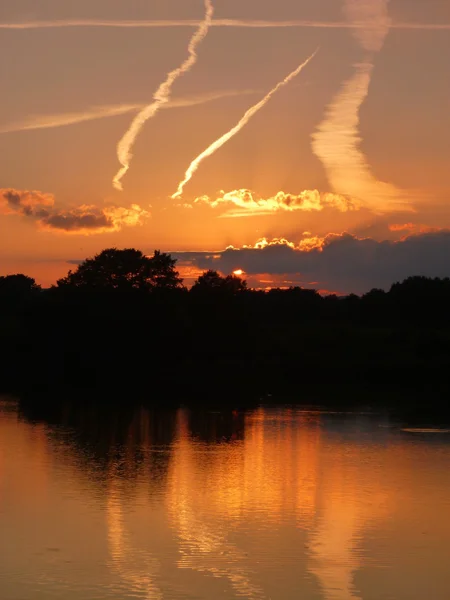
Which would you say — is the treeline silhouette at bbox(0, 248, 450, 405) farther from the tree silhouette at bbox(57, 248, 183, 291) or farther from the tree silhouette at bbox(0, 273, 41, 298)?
the tree silhouette at bbox(0, 273, 41, 298)

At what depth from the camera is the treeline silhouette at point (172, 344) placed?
2729 inches

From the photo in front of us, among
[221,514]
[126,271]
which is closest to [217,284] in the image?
[126,271]

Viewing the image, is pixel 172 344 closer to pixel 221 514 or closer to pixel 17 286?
pixel 221 514

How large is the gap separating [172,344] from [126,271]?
1189 centimetres

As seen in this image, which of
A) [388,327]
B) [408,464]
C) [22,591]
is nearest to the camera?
[22,591]

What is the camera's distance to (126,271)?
8444cm

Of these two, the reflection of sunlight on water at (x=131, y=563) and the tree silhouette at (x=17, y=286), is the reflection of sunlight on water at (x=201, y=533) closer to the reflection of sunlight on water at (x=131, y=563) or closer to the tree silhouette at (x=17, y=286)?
the reflection of sunlight on water at (x=131, y=563)

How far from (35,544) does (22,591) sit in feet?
10.2

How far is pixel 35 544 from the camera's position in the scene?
57.5ft

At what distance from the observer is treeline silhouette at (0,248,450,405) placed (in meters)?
69.3

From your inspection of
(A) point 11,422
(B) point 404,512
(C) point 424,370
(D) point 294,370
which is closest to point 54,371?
(D) point 294,370

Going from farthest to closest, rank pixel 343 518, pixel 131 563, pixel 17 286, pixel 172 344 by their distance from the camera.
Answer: pixel 17 286
pixel 172 344
pixel 343 518
pixel 131 563

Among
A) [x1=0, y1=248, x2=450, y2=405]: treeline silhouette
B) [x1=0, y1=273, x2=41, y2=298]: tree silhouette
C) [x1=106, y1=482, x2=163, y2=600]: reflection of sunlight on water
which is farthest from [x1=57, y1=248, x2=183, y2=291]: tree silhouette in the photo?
[x1=106, y1=482, x2=163, y2=600]: reflection of sunlight on water

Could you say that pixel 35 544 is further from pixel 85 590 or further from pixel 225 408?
pixel 225 408
